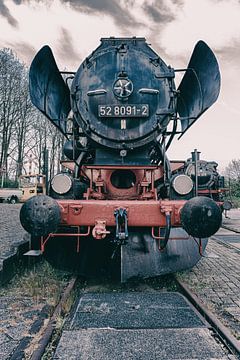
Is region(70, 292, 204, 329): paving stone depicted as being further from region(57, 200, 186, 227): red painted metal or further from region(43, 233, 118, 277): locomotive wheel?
region(57, 200, 186, 227): red painted metal

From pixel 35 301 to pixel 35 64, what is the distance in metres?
3.07

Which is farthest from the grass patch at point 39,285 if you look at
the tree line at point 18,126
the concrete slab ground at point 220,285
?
the tree line at point 18,126

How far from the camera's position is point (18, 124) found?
1276 inches

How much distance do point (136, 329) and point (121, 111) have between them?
266 centimetres

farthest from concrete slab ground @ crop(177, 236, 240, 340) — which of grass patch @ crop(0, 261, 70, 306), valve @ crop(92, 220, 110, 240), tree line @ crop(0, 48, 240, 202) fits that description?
tree line @ crop(0, 48, 240, 202)

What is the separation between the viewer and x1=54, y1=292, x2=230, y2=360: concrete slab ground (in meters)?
2.61

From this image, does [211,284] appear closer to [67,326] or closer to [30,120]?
[67,326]

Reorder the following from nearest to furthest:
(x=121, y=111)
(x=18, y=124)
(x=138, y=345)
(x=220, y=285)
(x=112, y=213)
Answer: (x=138, y=345) → (x=112, y=213) → (x=121, y=111) → (x=220, y=285) → (x=18, y=124)

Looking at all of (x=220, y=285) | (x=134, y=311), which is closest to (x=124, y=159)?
(x=134, y=311)

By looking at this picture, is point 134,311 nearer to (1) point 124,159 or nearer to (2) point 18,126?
(1) point 124,159

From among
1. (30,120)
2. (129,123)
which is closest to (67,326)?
(129,123)

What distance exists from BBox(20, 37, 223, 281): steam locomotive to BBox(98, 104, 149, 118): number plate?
13 millimetres

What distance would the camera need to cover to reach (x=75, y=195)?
14.4 ft

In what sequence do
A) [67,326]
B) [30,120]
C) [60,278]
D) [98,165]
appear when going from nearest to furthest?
[67,326], [98,165], [60,278], [30,120]
